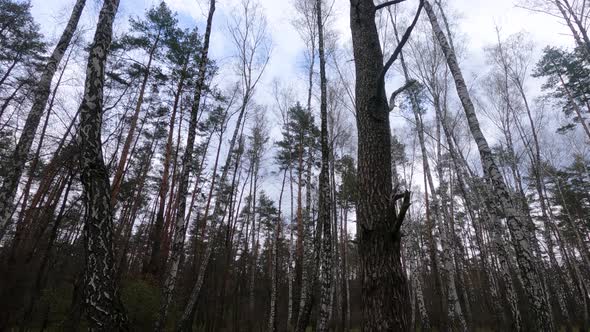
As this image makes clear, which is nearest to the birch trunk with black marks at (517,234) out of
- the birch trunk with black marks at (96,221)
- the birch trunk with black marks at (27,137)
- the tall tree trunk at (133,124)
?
the birch trunk with black marks at (96,221)

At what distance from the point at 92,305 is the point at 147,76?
1262 centimetres

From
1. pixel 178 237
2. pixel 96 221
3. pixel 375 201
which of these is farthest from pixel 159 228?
pixel 375 201

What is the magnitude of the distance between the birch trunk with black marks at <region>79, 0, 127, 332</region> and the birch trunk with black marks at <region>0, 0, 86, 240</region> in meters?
4.40

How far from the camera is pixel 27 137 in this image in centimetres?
682

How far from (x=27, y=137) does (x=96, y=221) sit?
18.1 ft

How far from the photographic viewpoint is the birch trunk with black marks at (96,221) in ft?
9.86

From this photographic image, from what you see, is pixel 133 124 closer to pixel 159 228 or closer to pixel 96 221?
pixel 159 228

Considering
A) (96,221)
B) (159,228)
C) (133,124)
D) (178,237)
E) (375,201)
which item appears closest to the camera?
(375,201)

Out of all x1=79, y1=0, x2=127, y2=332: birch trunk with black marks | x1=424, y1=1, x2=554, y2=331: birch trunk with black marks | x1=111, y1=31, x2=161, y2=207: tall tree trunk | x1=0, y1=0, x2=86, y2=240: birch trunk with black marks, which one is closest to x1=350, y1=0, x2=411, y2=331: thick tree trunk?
x1=79, y1=0, x2=127, y2=332: birch trunk with black marks

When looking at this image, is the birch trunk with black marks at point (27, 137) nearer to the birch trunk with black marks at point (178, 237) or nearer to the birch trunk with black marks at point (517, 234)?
the birch trunk with black marks at point (178, 237)

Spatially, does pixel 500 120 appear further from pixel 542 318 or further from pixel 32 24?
pixel 32 24

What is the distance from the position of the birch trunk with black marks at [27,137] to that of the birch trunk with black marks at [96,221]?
440cm

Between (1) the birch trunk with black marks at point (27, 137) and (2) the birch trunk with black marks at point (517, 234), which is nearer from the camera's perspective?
(2) the birch trunk with black marks at point (517, 234)

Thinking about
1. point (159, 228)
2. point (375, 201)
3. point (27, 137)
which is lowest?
point (375, 201)
